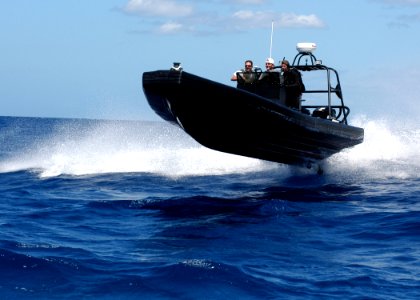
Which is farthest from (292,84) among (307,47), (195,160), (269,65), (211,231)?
(211,231)

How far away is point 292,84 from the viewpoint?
41.0 feet

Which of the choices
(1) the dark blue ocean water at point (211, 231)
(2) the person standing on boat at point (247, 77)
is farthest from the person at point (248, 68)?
(1) the dark blue ocean water at point (211, 231)

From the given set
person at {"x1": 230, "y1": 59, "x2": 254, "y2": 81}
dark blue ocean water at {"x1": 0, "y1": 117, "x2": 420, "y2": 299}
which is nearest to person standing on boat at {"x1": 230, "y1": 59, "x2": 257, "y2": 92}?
person at {"x1": 230, "y1": 59, "x2": 254, "y2": 81}

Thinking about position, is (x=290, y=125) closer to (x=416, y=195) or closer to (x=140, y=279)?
(x=416, y=195)

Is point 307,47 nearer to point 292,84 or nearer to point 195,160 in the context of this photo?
point 292,84

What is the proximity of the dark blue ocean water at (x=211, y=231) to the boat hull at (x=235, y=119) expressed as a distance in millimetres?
793

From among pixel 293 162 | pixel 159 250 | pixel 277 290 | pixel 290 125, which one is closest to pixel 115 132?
pixel 293 162

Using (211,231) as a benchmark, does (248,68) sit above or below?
above

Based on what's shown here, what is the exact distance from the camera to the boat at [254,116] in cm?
989

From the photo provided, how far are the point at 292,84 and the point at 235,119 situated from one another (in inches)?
96.0

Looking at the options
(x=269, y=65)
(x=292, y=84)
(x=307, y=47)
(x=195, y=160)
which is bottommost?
(x=195, y=160)

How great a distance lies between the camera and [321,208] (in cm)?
965

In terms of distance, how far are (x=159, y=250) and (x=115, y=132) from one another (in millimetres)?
16125

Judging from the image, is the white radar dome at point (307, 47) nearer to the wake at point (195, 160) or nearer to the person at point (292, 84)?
the person at point (292, 84)
